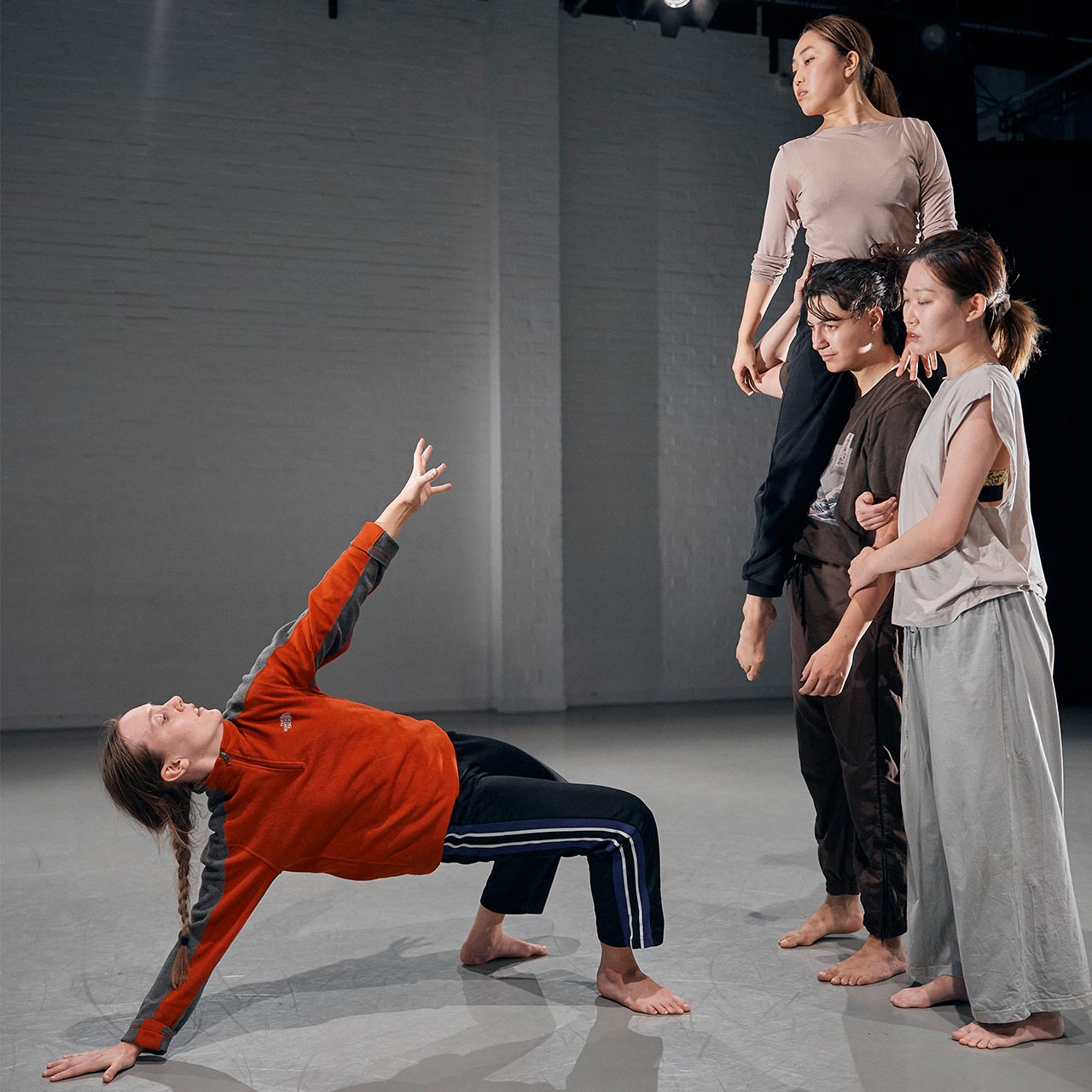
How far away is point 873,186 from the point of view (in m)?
2.45

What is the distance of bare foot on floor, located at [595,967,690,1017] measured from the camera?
2.26 metres

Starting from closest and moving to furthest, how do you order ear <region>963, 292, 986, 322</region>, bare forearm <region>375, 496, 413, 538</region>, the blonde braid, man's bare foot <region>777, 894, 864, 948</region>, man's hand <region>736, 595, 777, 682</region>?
the blonde braid → ear <region>963, 292, 986, 322</region> → bare forearm <region>375, 496, 413, 538</region> → man's hand <region>736, 595, 777, 682</region> → man's bare foot <region>777, 894, 864, 948</region>

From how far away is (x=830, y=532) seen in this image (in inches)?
97.3

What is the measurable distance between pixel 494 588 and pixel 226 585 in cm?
161

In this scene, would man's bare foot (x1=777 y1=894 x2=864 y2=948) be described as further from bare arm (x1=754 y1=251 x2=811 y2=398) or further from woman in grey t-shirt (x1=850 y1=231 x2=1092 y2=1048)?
bare arm (x1=754 y1=251 x2=811 y2=398)

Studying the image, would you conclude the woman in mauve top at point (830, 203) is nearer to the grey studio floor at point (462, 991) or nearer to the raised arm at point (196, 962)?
the grey studio floor at point (462, 991)

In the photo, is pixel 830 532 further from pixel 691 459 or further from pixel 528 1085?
pixel 691 459

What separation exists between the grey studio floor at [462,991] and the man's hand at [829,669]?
64 centimetres

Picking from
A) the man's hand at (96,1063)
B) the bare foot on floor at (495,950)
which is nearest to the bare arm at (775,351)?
the bare foot on floor at (495,950)

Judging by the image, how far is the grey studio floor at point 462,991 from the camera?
1999 millimetres

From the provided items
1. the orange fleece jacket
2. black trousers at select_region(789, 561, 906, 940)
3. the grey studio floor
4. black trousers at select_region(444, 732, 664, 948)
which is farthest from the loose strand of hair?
the grey studio floor

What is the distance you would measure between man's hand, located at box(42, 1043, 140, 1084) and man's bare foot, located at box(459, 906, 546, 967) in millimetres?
815

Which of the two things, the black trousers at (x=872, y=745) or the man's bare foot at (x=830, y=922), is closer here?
the black trousers at (x=872, y=745)

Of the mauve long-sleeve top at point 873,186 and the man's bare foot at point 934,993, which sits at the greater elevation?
the mauve long-sleeve top at point 873,186
